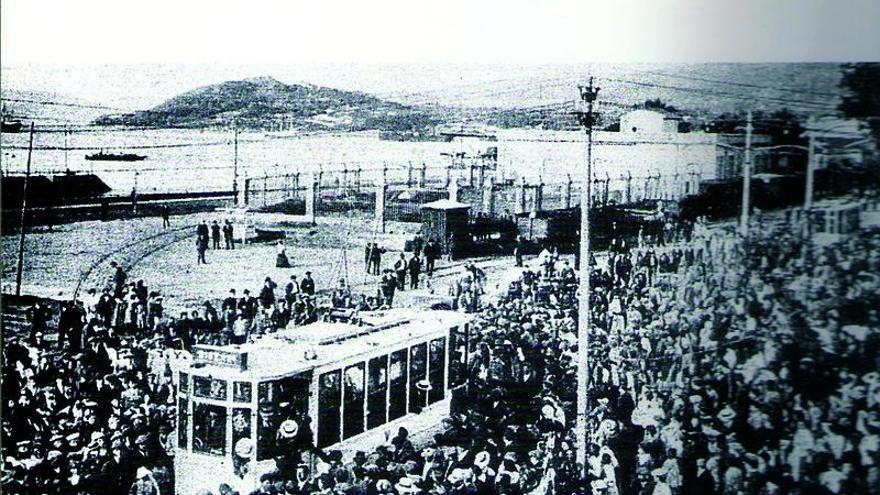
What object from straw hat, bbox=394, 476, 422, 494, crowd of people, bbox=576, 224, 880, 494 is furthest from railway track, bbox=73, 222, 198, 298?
crowd of people, bbox=576, 224, 880, 494

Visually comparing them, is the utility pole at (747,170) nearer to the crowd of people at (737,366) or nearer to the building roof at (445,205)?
the crowd of people at (737,366)

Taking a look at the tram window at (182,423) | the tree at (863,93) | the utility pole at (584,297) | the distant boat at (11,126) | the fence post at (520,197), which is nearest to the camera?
the tree at (863,93)

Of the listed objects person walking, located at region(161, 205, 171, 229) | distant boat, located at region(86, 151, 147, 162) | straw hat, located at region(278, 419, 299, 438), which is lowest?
straw hat, located at region(278, 419, 299, 438)

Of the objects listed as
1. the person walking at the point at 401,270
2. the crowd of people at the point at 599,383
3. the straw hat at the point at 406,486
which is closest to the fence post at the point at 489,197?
the crowd of people at the point at 599,383

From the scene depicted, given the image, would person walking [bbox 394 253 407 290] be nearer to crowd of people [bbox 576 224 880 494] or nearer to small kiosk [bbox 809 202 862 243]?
crowd of people [bbox 576 224 880 494]

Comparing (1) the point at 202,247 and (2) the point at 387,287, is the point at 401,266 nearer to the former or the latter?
(2) the point at 387,287

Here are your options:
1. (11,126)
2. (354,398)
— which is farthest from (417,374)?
(11,126)

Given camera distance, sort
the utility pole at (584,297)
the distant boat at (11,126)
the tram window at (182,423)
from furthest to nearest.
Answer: the distant boat at (11,126), the tram window at (182,423), the utility pole at (584,297)
